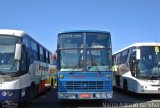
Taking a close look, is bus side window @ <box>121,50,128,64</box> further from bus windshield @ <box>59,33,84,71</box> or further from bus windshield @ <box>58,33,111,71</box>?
bus windshield @ <box>59,33,84,71</box>

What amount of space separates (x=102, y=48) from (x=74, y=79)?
2.03 m

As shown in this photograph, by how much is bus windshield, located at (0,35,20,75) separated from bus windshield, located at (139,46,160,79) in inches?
344

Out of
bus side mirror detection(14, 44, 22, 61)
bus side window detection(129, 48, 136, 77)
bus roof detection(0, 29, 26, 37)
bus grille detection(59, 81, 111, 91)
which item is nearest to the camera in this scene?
bus side mirror detection(14, 44, 22, 61)

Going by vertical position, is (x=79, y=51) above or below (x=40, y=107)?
above

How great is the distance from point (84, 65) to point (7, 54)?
12.8 ft

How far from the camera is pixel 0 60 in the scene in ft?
48.0

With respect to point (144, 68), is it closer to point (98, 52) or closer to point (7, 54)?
point (98, 52)

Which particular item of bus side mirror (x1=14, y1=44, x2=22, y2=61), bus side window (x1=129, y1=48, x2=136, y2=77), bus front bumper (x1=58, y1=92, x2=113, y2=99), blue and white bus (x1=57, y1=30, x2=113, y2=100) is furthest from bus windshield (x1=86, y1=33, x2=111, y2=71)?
bus side window (x1=129, y1=48, x2=136, y2=77)

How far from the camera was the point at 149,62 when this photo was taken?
21.2 meters

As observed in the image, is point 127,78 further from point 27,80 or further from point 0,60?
point 0,60

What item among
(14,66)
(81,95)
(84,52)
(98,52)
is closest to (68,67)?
(84,52)

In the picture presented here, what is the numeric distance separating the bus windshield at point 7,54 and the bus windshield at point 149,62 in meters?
8.74

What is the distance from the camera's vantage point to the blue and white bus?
662 inches

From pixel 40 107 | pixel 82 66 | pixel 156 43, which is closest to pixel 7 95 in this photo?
pixel 40 107
